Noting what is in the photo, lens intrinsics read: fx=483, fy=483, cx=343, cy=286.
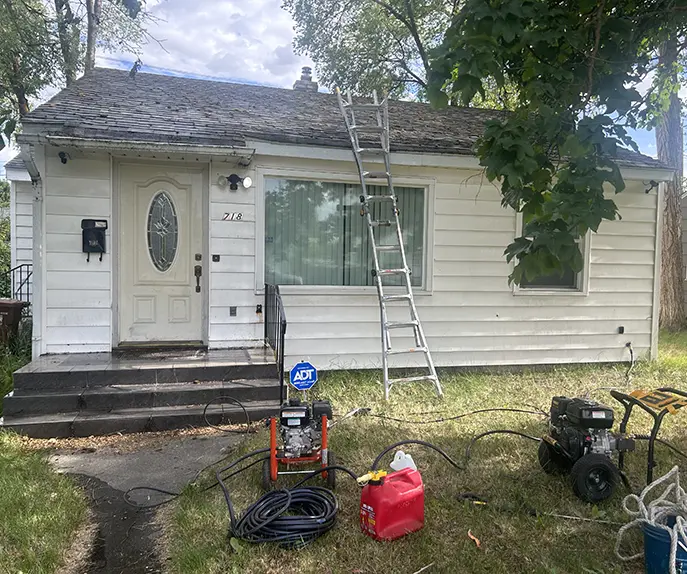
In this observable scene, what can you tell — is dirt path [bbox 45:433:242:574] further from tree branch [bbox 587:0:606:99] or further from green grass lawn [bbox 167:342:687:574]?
tree branch [bbox 587:0:606:99]

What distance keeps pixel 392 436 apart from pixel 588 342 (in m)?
4.06

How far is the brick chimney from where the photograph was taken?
897cm

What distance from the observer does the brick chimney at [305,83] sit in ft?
29.4

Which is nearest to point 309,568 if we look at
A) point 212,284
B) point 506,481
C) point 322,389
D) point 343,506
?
point 343,506

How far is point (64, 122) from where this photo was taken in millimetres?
4789

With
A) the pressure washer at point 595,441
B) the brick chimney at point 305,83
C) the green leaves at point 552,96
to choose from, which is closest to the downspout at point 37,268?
the green leaves at point 552,96

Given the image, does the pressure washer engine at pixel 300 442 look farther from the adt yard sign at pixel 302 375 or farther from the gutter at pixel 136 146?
the gutter at pixel 136 146

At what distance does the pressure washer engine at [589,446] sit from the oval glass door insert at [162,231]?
14.3 feet

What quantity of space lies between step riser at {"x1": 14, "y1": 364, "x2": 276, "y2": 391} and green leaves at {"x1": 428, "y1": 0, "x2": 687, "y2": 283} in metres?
2.93

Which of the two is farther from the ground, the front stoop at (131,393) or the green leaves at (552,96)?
the green leaves at (552,96)

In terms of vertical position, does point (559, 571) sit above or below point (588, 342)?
below

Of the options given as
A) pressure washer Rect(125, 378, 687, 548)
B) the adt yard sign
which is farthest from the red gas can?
the adt yard sign

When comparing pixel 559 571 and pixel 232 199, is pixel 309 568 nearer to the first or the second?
pixel 559 571

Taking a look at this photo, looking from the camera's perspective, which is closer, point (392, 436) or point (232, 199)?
point (392, 436)
